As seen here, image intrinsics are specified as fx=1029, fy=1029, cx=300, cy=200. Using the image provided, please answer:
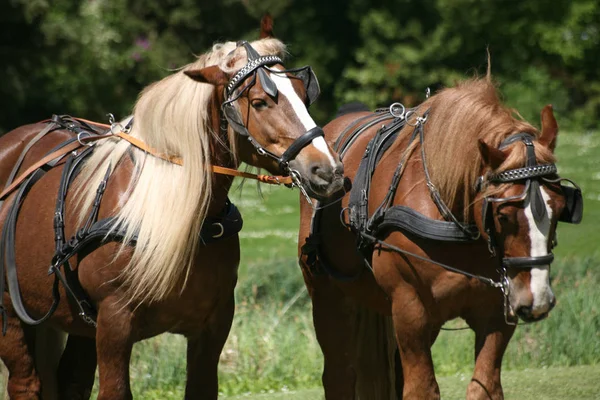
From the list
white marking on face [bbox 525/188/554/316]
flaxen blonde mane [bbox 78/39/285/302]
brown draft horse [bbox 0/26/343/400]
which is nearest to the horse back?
brown draft horse [bbox 0/26/343/400]

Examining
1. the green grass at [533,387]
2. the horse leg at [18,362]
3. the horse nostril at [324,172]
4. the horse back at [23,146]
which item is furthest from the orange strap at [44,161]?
the green grass at [533,387]

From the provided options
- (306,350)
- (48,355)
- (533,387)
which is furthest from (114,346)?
(306,350)

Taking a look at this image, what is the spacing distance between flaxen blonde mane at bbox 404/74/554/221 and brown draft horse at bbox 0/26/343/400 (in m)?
0.68

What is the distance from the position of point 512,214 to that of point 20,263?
2330 millimetres

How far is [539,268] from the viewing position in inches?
168

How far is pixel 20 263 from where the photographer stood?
4.93 meters

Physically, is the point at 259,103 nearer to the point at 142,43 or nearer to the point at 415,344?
the point at 415,344

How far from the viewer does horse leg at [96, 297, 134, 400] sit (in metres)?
4.43

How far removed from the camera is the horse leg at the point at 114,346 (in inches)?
174

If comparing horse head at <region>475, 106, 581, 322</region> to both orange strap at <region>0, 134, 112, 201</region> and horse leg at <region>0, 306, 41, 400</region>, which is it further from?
horse leg at <region>0, 306, 41, 400</region>

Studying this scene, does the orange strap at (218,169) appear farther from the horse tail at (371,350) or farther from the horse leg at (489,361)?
the horse tail at (371,350)

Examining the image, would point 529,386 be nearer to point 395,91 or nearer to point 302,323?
point 302,323

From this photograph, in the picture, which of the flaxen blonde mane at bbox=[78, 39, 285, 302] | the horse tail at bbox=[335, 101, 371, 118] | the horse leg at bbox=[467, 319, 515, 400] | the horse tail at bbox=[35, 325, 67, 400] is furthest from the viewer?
the horse tail at bbox=[335, 101, 371, 118]

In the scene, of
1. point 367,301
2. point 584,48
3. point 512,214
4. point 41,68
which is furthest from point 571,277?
point 584,48
